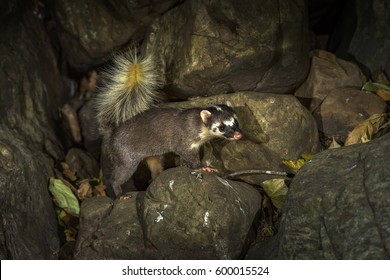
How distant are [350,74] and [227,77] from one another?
1763mm

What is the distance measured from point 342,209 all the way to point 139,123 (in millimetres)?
2821

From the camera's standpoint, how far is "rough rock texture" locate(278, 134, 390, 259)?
3906 mm

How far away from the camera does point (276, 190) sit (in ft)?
18.3

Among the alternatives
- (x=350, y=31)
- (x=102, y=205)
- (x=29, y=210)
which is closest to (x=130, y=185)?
(x=102, y=205)

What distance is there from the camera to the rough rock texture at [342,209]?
3.91 metres

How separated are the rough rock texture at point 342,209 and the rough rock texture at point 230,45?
6.00 ft

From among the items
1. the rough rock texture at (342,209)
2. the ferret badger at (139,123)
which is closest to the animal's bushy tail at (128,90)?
the ferret badger at (139,123)

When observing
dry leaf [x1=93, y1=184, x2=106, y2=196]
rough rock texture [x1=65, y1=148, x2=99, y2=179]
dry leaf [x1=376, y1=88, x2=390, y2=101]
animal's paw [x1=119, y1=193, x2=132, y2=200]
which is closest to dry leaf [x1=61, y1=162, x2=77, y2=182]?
rough rock texture [x1=65, y1=148, x2=99, y2=179]

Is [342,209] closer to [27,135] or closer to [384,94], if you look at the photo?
[384,94]

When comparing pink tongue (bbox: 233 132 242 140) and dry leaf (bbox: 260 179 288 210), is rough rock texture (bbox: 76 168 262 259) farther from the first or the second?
pink tongue (bbox: 233 132 242 140)

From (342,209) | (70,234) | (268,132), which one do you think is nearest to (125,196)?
(70,234)

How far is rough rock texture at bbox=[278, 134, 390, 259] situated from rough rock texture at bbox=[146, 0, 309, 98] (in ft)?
6.00

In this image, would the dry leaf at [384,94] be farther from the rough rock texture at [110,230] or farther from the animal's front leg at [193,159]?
the rough rock texture at [110,230]

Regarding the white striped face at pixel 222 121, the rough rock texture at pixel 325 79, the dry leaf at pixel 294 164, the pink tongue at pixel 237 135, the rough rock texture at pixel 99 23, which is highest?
the rough rock texture at pixel 99 23
